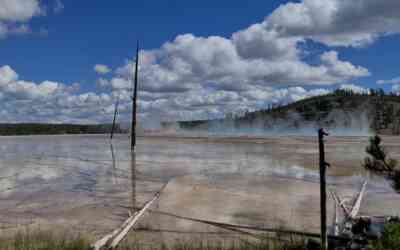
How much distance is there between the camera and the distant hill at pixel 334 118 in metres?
90.5

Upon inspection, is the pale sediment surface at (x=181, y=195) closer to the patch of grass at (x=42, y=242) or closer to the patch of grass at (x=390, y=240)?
the patch of grass at (x=42, y=242)

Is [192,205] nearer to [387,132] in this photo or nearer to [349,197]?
[349,197]

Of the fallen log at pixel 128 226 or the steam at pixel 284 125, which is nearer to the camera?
the fallen log at pixel 128 226

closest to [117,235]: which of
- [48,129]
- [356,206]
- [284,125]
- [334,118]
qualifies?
[356,206]

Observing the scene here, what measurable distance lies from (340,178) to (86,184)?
9348mm

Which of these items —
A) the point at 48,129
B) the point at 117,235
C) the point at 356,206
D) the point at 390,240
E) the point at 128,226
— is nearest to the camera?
the point at 390,240

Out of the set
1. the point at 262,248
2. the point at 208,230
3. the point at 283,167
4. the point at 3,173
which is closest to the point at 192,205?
the point at 208,230

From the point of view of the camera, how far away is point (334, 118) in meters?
101

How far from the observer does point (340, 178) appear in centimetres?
1580

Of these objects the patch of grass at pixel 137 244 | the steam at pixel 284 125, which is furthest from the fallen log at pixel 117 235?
the steam at pixel 284 125

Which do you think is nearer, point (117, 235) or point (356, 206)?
point (117, 235)

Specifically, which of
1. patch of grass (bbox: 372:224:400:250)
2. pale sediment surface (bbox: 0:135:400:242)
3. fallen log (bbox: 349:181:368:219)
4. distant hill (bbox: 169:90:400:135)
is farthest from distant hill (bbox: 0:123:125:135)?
patch of grass (bbox: 372:224:400:250)

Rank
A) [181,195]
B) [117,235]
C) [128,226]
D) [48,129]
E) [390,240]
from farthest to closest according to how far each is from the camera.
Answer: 1. [48,129]
2. [181,195]
3. [128,226]
4. [117,235]
5. [390,240]

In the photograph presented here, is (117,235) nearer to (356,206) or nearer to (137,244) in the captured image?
(137,244)
